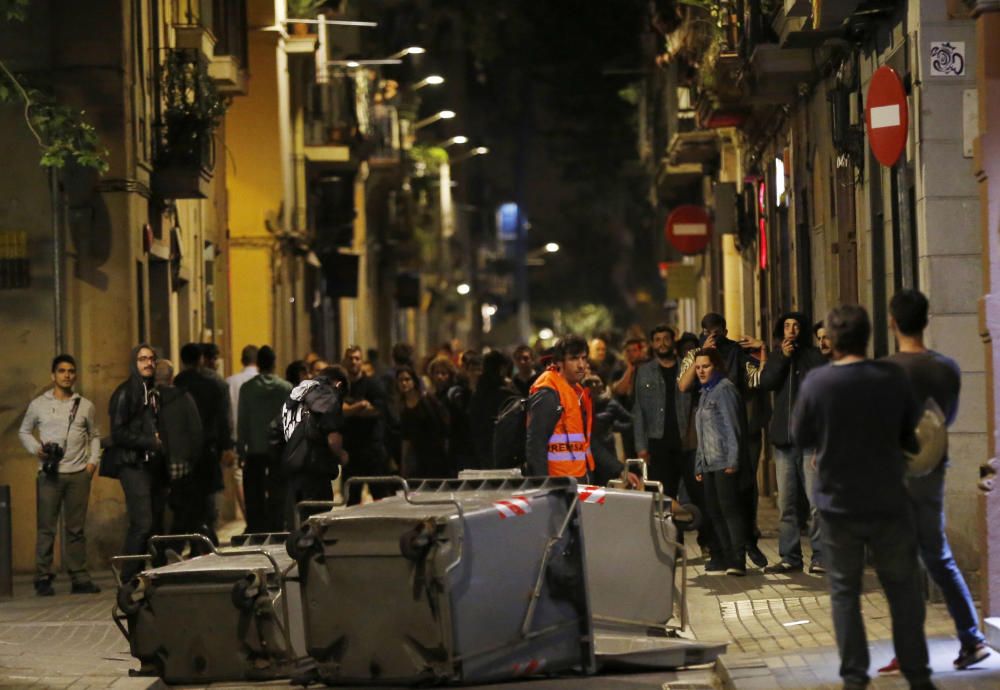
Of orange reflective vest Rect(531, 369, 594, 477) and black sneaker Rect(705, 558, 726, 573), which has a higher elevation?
orange reflective vest Rect(531, 369, 594, 477)

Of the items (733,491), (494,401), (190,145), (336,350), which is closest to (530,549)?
(733,491)

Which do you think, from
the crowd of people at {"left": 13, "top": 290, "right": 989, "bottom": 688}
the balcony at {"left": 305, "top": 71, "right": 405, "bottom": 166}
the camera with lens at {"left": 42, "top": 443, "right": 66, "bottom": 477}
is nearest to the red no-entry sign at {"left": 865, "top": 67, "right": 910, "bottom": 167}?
the crowd of people at {"left": 13, "top": 290, "right": 989, "bottom": 688}

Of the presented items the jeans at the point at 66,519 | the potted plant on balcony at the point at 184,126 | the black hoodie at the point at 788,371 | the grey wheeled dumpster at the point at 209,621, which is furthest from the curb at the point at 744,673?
the potted plant on balcony at the point at 184,126

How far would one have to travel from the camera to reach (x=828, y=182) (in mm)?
19859

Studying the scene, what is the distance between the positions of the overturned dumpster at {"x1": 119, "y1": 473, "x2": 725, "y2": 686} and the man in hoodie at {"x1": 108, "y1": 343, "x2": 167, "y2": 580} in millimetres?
4413

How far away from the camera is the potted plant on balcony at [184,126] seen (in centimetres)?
2184

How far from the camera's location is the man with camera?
16.9m

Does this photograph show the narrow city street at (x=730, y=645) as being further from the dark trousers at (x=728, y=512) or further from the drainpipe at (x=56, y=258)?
the drainpipe at (x=56, y=258)

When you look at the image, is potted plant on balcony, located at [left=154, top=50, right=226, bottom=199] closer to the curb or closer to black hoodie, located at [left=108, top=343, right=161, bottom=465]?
black hoodie, located at [left=108, top=343, right=161, bottom=465]

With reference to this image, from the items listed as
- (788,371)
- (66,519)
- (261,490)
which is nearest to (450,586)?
(788,371)

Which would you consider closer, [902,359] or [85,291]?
[902,359]

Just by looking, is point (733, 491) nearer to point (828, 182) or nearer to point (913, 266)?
point (913, 266)

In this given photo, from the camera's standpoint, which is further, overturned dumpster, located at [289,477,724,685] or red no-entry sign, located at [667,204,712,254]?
red no-entry sign, located at [667,204,712,254]

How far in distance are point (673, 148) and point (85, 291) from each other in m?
14.4
